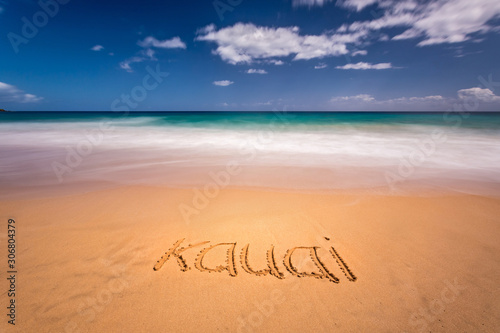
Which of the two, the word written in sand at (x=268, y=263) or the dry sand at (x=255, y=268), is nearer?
the dry sand at (x=255, y=268)

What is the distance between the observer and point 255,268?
2.78 meters

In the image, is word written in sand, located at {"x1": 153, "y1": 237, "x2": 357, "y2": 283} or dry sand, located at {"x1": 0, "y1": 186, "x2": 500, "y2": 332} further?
word written in sand, located at {"x1": 153, "y1": 237, "x2": 357, "y2": 283}

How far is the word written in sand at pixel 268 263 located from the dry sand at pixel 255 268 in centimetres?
3

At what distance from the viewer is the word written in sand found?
2.69m

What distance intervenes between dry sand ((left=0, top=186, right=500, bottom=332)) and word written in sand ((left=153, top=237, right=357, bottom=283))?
0.03 m

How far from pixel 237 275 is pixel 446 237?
3.28 metres

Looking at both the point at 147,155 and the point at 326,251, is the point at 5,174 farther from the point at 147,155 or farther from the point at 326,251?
the point at 326,251

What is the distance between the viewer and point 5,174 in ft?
20.7

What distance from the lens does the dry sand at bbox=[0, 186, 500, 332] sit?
218 cm

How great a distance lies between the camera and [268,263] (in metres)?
2.86

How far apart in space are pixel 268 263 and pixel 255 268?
191 millimetres

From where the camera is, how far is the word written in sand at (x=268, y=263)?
269 centimetres

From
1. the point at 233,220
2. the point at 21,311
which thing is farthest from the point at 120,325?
the point at 233,220

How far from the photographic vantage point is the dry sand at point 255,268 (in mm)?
2182
